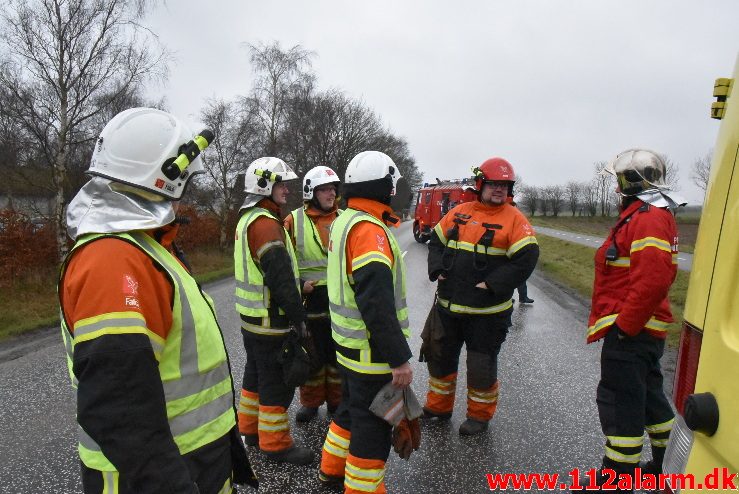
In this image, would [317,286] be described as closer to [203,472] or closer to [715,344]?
[203,472]

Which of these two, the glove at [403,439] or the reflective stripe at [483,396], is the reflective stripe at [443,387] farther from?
the glove at [403,439]

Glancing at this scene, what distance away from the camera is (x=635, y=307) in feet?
9.21

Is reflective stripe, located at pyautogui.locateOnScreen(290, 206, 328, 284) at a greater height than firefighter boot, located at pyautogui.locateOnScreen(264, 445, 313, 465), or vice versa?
reflective stripe, located at pyautogui.locateOnScreen(290, 206, 328, 284)

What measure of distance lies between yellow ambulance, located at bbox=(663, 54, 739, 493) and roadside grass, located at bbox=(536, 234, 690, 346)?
221 inches

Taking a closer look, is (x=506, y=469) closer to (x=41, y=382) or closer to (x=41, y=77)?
(x=41, y=382)

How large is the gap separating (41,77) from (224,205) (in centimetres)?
809

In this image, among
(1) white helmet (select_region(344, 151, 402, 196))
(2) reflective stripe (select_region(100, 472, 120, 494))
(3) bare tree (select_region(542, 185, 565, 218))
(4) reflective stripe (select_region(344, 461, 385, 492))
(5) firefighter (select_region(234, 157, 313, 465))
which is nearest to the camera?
(2) reflective stripe (select_region(100, 472, 120, 494))

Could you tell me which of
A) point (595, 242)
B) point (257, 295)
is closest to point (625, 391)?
point (257, 295)

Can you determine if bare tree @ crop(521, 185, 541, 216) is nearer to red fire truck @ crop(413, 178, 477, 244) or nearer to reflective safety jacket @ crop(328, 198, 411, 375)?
red fire truck @ crop(413, 178, 477, 244)

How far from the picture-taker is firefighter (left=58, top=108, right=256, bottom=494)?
1271 millimetres

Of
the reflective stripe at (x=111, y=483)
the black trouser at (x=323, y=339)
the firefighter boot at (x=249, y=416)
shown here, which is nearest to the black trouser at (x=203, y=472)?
the reflective stripe at (x=111, y=483)

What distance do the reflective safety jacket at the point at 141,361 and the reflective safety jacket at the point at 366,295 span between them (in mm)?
950

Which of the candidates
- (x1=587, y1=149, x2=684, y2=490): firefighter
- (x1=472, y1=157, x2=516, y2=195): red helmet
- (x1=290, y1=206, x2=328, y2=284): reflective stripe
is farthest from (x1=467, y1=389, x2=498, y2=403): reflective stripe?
(x1=472, y1=157, x2=516, y2=195): red helmet

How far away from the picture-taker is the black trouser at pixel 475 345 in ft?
12.6
